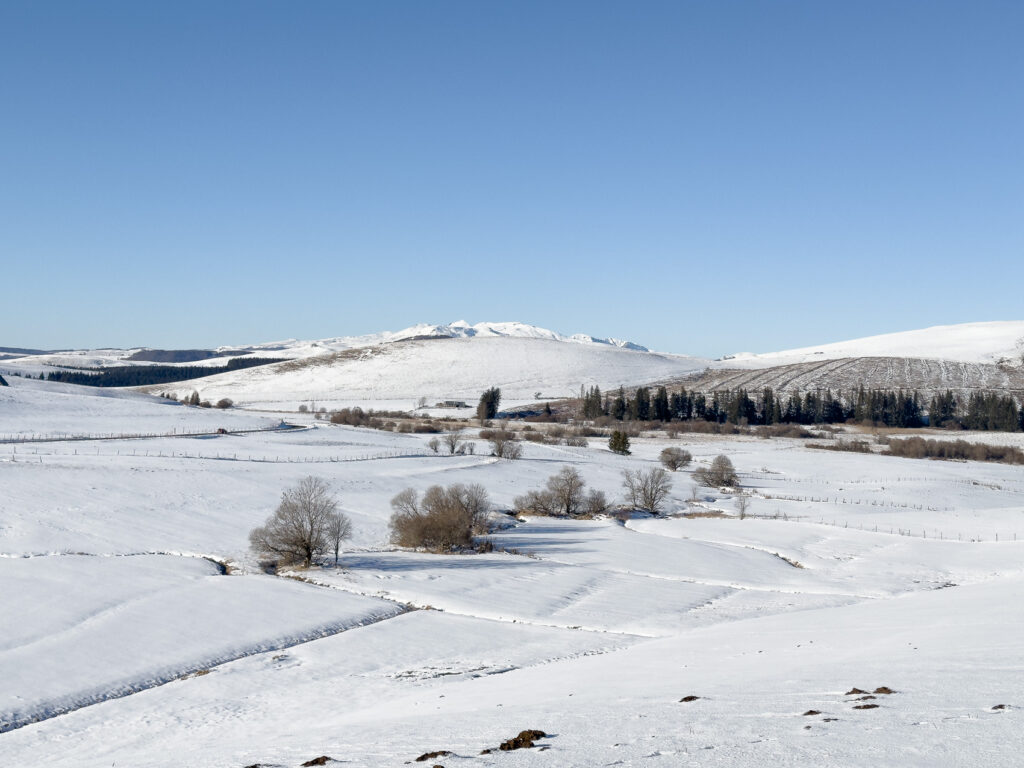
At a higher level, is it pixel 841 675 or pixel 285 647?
pixel 841 675

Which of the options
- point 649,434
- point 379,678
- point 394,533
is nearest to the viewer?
point 379,678

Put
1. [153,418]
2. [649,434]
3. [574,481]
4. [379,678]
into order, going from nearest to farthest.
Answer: [379,678], [574,481], [153,418], [649,434]

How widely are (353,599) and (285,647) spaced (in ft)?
21.8

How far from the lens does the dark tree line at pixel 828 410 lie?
135 meters

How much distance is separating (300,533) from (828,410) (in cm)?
11931

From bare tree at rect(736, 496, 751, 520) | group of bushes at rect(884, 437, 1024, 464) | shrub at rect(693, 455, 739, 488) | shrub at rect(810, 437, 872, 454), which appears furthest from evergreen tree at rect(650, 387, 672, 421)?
bare tree at rect(736, 496, 751, 520)

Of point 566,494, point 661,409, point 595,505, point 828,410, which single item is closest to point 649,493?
point 595,505

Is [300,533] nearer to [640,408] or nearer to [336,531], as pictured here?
[336,531]

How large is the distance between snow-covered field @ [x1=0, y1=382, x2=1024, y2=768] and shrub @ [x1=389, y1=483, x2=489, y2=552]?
1503 mm

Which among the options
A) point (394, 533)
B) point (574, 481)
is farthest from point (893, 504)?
point (394, 533)

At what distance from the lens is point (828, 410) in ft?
467

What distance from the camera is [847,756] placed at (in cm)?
1077

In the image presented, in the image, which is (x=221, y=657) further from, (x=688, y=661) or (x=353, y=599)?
(x=688, y=661)

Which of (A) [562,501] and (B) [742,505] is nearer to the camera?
(A) [562,501]
